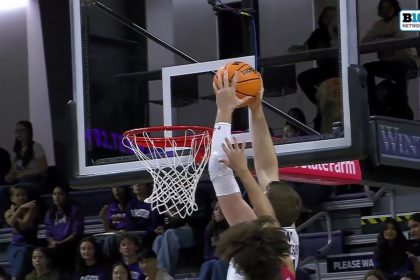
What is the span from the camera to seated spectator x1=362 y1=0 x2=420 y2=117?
9.41 meters

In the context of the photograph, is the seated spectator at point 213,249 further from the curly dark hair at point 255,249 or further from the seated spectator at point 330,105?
the curly dark hair at point 255,249

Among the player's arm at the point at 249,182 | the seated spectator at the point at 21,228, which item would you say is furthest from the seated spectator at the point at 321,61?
the seated spectator at the point at 21,228

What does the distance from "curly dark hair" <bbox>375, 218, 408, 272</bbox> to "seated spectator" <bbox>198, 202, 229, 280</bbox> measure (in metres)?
1.28

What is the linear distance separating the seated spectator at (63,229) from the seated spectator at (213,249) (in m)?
1.65

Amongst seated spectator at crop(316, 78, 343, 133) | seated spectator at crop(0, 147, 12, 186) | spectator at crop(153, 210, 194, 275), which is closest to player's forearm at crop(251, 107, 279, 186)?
seated spectator at crop(316, 78, 343, 133)

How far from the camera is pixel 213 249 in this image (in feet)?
31.4

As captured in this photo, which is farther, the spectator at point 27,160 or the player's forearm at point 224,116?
the spectator at point 27,160

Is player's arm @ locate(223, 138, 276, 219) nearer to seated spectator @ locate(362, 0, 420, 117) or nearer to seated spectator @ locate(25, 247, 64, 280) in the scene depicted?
seated spectator @ locate(362, 0, 420, 117)

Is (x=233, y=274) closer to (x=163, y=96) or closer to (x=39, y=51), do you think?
(x=163, y=96)

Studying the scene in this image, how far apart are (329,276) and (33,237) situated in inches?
133

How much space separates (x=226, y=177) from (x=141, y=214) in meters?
6.76

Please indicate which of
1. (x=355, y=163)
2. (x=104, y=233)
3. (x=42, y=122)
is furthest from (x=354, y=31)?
(x=42, y=122)

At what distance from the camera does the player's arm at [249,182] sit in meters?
3.58

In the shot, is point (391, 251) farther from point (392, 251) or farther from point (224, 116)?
point (224, 116)
